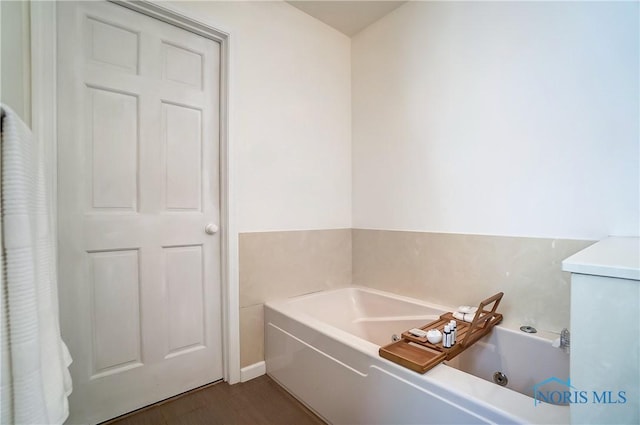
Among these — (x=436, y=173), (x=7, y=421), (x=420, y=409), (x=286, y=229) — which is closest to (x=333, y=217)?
(x=286, y=229)

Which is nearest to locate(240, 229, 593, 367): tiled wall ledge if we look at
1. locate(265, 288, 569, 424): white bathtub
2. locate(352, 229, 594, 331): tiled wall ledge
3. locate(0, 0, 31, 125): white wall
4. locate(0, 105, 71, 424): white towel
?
locate(352, 229, 594, 331): tiled wall ledge

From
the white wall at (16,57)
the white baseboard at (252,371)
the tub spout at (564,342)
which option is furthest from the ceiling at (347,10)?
the white baseboard at (252,371)

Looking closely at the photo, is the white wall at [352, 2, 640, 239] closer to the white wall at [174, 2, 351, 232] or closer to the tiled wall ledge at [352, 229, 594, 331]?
the tiled wall ledge at [352, 229, 594, 331]

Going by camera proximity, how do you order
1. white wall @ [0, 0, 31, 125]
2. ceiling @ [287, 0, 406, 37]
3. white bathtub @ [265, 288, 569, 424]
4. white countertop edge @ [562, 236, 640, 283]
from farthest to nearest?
ceiling @ [287, 0, 406, 37], white wall @ [0, 0, 31, 125], white bathtub @ [265, 288, 569, 424], white countertop edge @ [562, 236, 640, 283]

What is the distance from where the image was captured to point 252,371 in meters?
1.83

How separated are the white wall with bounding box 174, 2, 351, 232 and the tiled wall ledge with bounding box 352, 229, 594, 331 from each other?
488 millimetres

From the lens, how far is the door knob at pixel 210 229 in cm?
173

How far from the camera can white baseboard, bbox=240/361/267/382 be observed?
5.87ft

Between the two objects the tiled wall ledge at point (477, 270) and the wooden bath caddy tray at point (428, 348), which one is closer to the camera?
the wooden bath caddy tray at point (428, 348)

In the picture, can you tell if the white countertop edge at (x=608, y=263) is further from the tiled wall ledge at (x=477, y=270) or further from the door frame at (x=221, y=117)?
the door frame at (x=221, y=117)

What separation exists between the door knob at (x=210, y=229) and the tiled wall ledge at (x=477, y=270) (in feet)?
3.76

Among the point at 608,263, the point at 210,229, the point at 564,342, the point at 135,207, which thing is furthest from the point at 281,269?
the point at 608,263

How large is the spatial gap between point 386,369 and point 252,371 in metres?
1.03

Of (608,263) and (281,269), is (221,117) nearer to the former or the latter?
(281,269)
